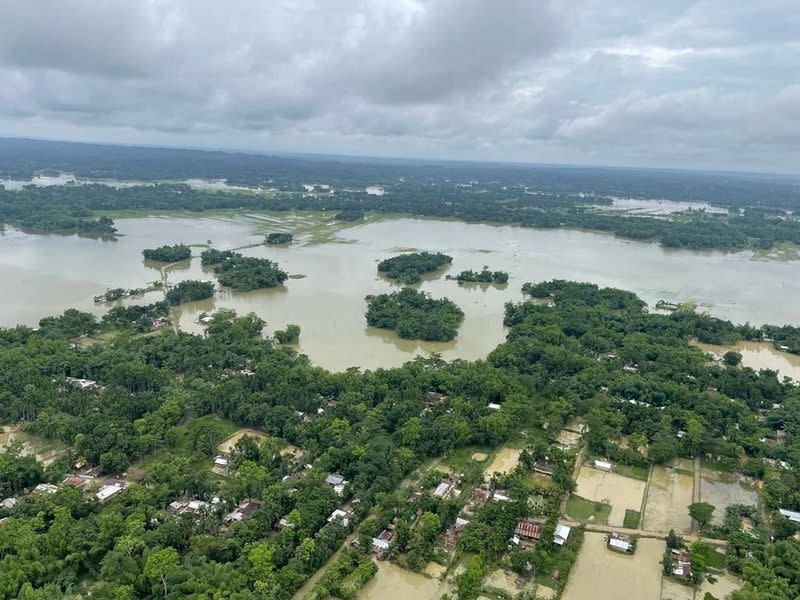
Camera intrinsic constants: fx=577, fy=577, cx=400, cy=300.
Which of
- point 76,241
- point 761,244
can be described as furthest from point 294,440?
point 761,244

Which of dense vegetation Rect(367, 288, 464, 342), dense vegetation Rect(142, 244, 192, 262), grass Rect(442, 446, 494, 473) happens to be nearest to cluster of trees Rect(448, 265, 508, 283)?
dense vegetation Rect(367, 288, 464, 342)

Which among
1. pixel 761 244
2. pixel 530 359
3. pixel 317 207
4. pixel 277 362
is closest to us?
pixel 277 362

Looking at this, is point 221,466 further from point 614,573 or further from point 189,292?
point 189,292

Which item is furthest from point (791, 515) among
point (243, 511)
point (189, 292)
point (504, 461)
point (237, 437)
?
point (189, 292)

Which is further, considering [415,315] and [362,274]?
[362,274]

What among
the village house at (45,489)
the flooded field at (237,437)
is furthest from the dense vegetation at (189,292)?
the village house at (45,489)

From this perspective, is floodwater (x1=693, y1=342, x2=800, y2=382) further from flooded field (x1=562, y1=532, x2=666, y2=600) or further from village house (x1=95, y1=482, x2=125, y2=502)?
village house (x1=95, y1=482, x2=125, y2=502)

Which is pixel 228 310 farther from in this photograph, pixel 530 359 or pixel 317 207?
pixel 317 207

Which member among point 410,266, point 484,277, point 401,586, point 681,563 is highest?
point 410,266
